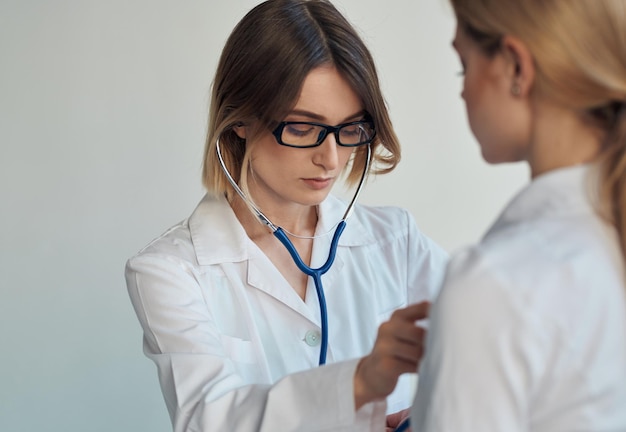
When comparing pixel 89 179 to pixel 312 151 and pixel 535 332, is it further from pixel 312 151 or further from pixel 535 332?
pixel 535 332

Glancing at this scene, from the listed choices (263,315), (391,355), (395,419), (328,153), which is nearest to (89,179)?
(263,315)

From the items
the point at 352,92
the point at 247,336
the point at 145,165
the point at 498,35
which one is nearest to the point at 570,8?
the point at 498,35

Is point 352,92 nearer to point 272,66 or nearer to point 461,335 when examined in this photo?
point 272,66

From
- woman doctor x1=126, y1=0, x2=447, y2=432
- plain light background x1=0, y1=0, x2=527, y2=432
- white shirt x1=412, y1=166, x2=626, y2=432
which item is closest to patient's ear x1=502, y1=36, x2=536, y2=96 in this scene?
white shirt x1=412, y1=166, x2=626, y2=432

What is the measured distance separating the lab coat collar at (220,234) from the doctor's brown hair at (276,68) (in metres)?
0.04

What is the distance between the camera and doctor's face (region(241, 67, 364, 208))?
1390 mm

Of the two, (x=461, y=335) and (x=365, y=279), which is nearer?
(x=461, y=335)

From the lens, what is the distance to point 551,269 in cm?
71

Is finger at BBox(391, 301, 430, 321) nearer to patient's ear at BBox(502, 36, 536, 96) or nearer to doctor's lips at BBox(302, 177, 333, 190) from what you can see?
patient's ear at BBox(502, 36, 536, 96)

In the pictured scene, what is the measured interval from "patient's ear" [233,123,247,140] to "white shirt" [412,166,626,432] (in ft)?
2.68

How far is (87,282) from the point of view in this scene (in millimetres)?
2295

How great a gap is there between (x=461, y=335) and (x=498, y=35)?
272mm

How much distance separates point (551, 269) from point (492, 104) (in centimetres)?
17

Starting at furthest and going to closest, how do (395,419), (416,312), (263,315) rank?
(263,315) < (395,419) < (416,312)
